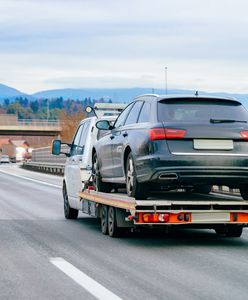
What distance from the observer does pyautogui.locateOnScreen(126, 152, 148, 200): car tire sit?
13172mm

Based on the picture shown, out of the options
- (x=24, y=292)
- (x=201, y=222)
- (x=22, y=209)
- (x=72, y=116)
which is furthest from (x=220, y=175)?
(x=72, y=116)

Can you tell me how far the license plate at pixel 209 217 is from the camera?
42.2 feet

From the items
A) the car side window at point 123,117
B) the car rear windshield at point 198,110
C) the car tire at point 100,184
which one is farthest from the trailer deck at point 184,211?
the car tire at point 100,184

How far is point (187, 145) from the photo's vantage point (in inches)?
503

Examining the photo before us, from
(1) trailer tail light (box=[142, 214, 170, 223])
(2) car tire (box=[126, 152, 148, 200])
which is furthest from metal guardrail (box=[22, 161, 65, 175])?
(1) trailer tail light (box=[142, 214, 170, 223])

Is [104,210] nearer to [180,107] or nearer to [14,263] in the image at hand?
[180,107]

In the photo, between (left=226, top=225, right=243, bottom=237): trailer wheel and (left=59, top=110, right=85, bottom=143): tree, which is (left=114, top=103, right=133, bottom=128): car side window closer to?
(left=226, top=225, right=243, bottom=237): trailer wheel

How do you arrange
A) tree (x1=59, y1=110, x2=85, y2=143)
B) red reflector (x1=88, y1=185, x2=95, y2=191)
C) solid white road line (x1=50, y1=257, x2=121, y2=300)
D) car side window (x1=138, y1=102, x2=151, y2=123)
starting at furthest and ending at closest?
tree (x1=59, y1=110, x2=85, y2=143)
red reflector (x1=88, y1=185, x2=95, y2=191)
car side window (x1=138, y1=102, x2=151, y2=123)
solid white road line (x1=50, y1=257, x2=121, y2=300)

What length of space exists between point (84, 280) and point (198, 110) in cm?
448

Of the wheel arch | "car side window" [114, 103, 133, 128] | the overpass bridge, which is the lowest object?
the overpass bridge

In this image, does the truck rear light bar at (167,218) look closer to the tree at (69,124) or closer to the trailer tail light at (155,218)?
the trailer tail light at (155,218)

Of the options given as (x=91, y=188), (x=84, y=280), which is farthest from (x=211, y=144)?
(x=91, y=188)

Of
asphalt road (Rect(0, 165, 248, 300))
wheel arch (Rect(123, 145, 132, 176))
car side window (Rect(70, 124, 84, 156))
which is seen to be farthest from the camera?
car side window (Rect(70, 124, 84, 156))

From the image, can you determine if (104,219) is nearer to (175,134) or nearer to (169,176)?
(169,176)
